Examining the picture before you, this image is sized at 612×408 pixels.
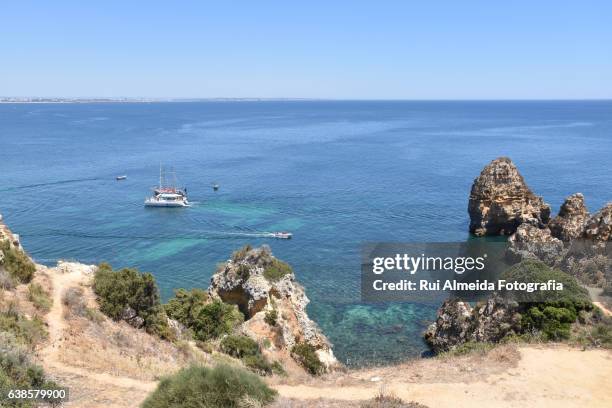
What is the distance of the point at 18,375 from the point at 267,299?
17.5m

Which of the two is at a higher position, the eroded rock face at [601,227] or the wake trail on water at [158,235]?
the eroded rock face at [601,227]

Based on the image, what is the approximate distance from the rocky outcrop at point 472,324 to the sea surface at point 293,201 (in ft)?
5.95

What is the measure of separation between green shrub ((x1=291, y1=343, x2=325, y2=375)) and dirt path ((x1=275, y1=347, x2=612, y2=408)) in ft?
34.2

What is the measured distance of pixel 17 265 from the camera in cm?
2400

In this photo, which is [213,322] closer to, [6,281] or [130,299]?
[130,299]

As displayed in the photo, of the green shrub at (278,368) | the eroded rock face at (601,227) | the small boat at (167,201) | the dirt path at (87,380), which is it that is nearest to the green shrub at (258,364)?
the green shrub at (278,368)

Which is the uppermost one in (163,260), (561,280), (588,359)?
(561,280)

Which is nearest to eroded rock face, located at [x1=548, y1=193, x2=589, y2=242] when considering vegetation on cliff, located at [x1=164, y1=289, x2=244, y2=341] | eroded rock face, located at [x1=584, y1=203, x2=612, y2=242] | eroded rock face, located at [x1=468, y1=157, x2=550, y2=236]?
eroded rock face, located at [x1=468, y1=157, x2=550, y2=236]

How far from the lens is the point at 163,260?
4966cm

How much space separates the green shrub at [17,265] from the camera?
23734 millimetres

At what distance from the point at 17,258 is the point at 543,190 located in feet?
243

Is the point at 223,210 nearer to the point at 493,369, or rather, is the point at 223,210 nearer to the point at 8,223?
the point at 8,223

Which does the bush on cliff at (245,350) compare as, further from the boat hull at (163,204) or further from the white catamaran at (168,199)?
the white catamaran at (168,199)

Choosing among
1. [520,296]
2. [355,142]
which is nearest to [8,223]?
[520,296]
